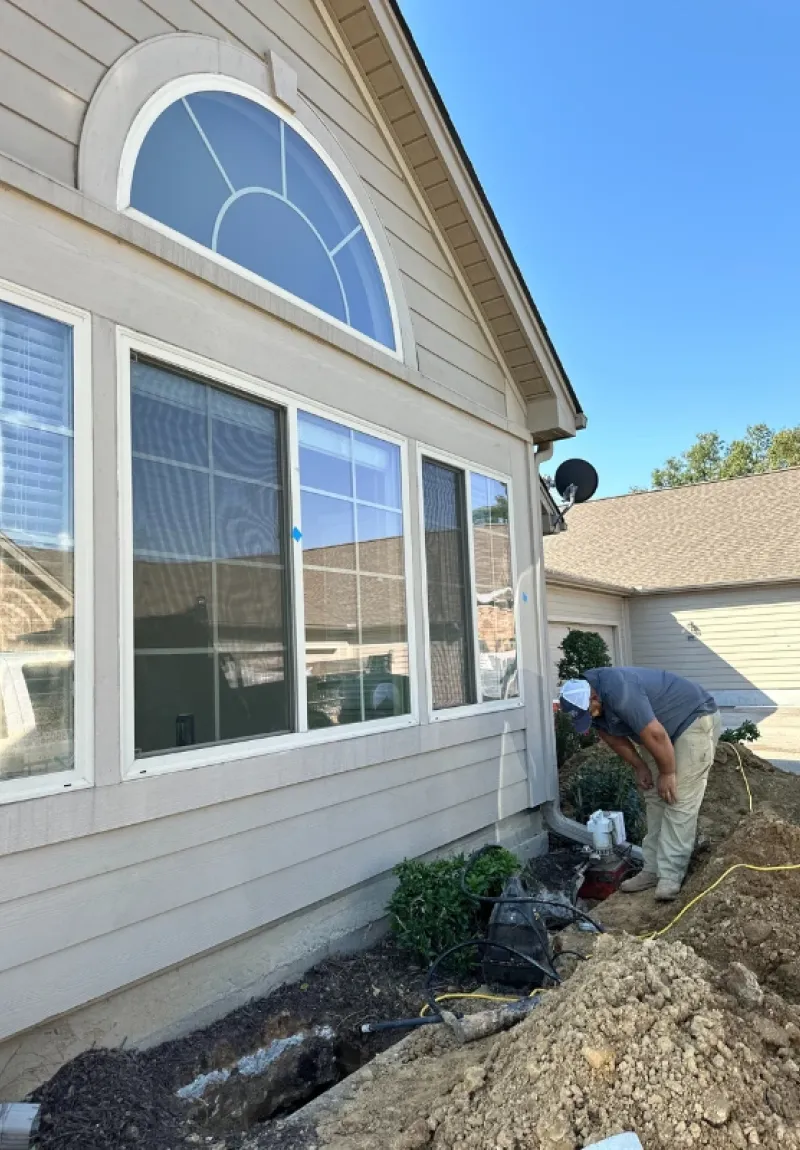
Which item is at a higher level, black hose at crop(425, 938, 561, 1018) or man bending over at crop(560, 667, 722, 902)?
man bending over at crop(560, 667, 722, 902)

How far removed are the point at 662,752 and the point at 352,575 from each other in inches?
90.1

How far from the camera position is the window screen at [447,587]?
16.7 ft

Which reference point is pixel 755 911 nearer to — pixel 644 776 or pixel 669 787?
pixel 669 787

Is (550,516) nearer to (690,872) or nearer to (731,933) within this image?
(690,872)

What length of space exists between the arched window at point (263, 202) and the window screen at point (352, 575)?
0.81 metres

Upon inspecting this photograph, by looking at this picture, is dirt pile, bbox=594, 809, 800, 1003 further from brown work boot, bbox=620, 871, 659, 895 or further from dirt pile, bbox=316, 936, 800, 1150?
dirt pile, bbox=316, 936, 800, 1150

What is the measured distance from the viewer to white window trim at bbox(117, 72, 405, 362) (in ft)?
10.6

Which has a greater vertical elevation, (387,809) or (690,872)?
(387,809)

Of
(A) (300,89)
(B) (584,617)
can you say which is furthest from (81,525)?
(B) (584,617)

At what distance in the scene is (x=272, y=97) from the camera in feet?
13.5

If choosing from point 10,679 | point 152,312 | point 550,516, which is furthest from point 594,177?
point 10,679

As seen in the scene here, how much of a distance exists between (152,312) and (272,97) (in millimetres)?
1763

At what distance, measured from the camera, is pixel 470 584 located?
548 centimetres

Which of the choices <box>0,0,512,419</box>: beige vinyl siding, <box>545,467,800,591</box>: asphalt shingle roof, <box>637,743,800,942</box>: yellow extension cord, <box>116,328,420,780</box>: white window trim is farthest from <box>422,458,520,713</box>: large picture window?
<box>545,467,800,591</box>: asphalt shingle roof
